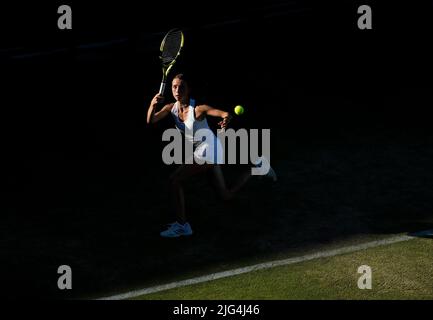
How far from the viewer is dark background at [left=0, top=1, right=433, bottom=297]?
35.6 ft

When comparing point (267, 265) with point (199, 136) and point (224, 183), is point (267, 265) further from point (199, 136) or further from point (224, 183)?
point (199, 136)

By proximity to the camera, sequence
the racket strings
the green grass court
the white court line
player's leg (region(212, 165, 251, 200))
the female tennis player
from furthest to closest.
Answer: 1. the racket strings
2. player's leg (region(212, 165, 251, 200))
3. the female tennis player
4. the white court line
5. the green grass court

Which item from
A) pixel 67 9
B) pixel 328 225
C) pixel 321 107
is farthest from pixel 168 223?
pixel 67 9

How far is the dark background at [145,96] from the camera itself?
10.9m

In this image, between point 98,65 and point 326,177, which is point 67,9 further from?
point 326,177

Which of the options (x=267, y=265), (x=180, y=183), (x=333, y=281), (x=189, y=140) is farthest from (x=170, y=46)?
Answer: (x=333, y=281)

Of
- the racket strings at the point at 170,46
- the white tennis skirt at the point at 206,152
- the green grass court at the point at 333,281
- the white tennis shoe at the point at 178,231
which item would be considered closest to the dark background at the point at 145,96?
the white tennis shoe at the point at 178,231

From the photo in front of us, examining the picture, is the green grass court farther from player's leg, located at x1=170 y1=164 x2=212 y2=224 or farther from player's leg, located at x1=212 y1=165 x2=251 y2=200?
player's leg, located at x1=212 y1=165 x2=251 y2=200

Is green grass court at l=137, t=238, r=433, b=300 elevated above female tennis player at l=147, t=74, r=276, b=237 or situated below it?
below

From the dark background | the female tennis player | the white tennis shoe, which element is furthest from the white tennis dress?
the dark background

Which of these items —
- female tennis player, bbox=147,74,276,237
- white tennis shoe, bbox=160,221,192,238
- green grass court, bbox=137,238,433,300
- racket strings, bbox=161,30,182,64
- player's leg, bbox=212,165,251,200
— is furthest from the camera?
racket strings, bbox=161,30,182,64

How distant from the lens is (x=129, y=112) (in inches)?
561

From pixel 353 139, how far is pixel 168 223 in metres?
3.73
